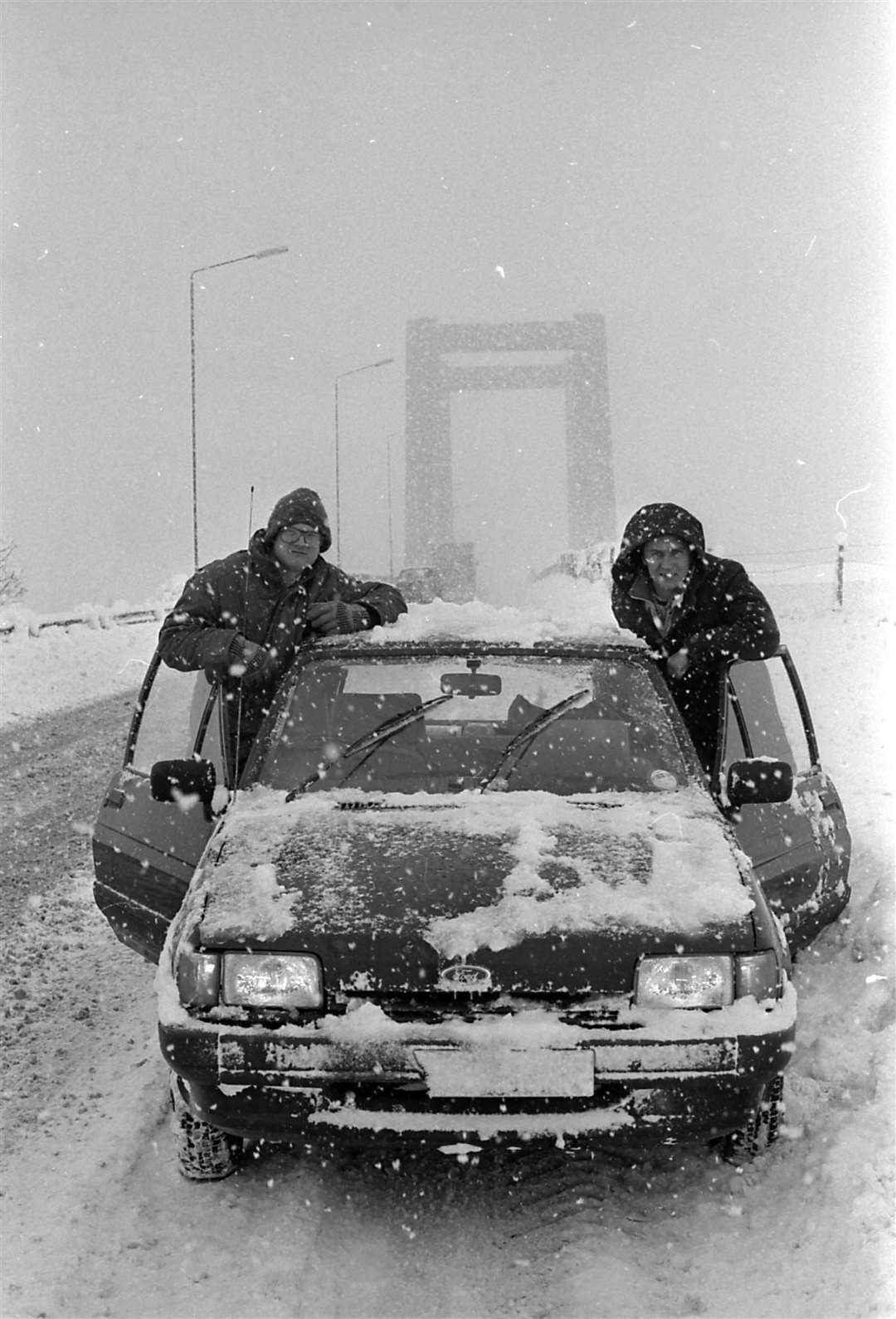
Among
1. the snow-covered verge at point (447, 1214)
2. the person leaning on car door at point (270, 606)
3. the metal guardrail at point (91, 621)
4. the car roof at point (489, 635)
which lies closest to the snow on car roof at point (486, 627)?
the car roof at point (489, 635)

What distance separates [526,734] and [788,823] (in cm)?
122

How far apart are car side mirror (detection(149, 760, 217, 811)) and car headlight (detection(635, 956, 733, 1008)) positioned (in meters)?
1.72

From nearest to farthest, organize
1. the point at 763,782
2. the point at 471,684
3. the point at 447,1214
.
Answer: the point at 447,1214, the point at 763,782, the point at 471,684

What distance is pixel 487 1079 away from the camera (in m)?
3.01

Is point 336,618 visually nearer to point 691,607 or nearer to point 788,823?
point 691,607

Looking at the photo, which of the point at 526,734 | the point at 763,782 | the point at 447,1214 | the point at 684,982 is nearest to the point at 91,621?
the point at 526,734

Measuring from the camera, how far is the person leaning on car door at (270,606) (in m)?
4.95

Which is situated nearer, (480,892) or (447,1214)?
(480,892)

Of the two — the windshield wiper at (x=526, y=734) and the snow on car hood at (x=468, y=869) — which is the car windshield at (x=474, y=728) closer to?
the windshield wiper at (x=526, y=734)

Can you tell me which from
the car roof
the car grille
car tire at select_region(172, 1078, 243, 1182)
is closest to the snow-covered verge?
car tire at select_region(172, 1078, 243, 1182)

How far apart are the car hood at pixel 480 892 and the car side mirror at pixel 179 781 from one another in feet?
1.34

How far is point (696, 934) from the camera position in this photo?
3.11 m

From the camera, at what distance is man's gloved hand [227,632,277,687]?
4789 mm

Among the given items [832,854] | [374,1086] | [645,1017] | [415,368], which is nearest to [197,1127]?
[374,1086]
